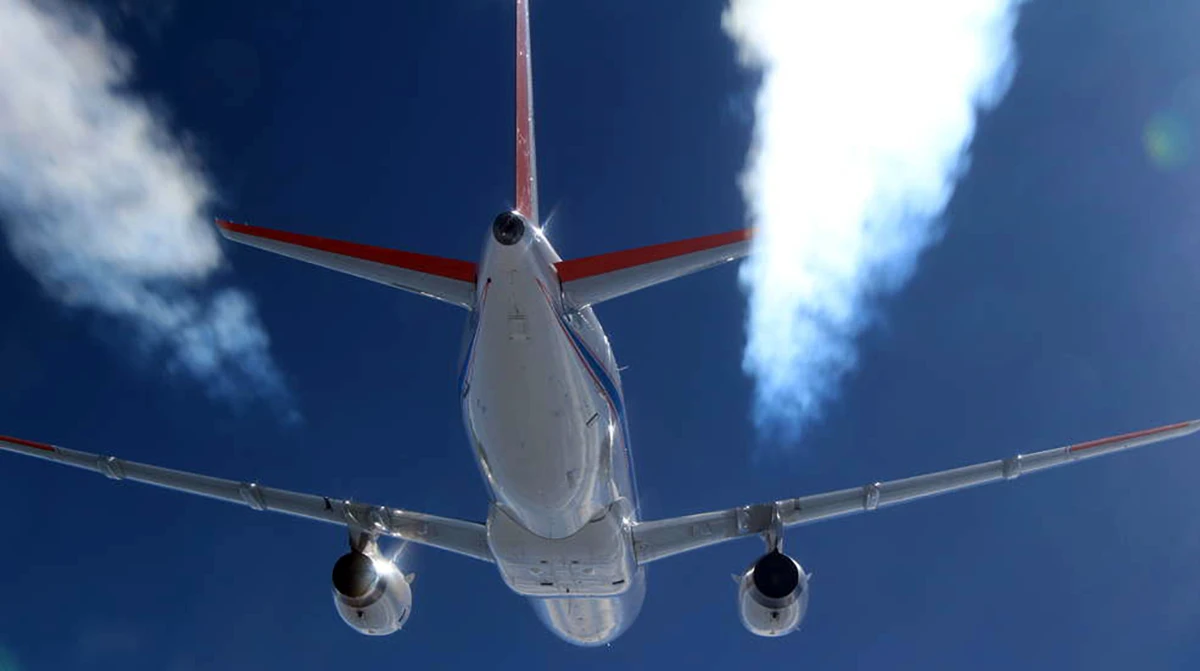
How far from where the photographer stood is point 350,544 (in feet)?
A: 59.6

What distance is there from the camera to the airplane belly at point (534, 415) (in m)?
11.6

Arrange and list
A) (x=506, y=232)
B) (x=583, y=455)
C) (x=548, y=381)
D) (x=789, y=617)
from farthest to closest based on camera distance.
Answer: (x=789, y=617), (x=583, y=455), (x=548, y=381), (x=506, y=232)

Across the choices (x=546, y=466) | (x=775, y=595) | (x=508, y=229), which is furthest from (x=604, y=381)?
(x=775, y=595)

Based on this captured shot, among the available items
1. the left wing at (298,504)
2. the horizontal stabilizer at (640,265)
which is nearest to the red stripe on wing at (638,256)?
the horizontal stabilizer at (640,265)

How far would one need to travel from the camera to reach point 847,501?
682 inches

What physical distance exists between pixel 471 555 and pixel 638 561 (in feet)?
14.2

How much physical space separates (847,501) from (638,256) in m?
8.64

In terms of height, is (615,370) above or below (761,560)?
above

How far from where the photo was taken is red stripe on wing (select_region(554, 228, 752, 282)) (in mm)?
11688

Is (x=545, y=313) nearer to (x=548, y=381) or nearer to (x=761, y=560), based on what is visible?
(x=548, y=381)

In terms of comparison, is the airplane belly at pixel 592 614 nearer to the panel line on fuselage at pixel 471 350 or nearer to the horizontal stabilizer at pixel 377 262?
the panel line on fuselage at pixel 471 350

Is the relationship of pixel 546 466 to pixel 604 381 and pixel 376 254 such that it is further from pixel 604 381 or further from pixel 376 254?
pixel 376 254

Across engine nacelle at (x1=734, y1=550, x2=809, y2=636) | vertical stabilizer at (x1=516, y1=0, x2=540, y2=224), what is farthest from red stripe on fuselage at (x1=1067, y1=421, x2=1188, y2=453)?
vertical stabilizer at (x1=516, y1=0, x2=540, y2=224)

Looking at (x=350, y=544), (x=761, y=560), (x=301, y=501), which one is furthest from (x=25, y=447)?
(x=761, y=560)
